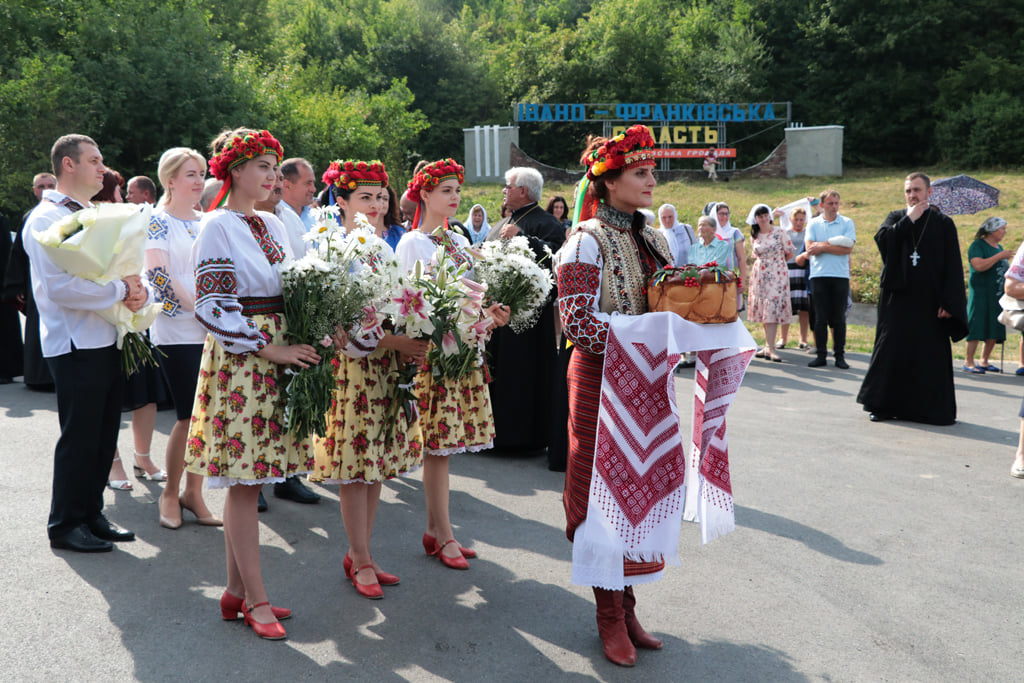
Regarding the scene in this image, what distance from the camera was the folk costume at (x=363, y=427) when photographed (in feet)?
14.0

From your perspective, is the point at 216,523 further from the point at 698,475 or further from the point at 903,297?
the point at 903,297

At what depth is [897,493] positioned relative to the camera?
617 centimetres

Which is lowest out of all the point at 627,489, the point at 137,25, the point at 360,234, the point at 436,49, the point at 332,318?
the point at 627,489

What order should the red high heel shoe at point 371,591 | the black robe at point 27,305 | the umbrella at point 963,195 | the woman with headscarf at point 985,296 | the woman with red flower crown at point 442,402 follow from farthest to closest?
the umbrella at point 963,195, the woman with headscarf at point 985,296, the black robe at point 27,305, the woman with red flower crown at point 442,402, the red high heel shoe at point 371,591

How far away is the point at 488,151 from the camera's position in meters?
36.2

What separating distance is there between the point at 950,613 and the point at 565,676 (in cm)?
206

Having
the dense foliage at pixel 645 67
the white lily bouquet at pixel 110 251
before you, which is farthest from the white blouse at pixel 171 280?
the dense foliage at pixel 645 67

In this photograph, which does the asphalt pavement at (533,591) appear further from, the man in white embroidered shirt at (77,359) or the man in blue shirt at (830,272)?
the man in blue shirt at (830,272)

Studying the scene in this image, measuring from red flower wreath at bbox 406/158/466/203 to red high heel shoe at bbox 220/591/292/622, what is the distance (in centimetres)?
231

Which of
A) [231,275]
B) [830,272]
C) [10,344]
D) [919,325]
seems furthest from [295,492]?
[830,272]

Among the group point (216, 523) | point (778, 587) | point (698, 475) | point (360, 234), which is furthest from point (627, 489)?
point (216, 523)

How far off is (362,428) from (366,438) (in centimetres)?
5

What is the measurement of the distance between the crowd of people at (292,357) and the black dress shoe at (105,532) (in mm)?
12

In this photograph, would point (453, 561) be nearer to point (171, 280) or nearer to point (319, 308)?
point (319, 308)
